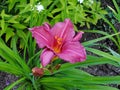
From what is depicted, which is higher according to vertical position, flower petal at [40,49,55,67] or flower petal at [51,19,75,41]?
flower petal at [51,19,75,41]

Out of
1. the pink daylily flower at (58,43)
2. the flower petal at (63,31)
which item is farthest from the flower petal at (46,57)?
the flower petal at (63,31)

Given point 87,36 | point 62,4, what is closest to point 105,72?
point 87,36

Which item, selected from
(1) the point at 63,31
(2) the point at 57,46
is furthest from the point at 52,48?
(1) the point at 63,31

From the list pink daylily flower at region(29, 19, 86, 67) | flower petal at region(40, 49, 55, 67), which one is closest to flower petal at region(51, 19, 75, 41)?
pink daylily flower at region(29, 19, 86, 67)

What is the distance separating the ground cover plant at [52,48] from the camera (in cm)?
177

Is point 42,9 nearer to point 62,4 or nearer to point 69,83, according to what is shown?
point 62,4

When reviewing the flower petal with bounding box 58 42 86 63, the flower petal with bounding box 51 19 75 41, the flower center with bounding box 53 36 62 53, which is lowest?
the flower petal with bounding box 58 42 86 63

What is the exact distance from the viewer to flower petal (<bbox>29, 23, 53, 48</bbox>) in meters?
1.72

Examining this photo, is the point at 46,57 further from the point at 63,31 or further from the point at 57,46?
the point at 63,31

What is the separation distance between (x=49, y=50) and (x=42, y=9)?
2.18 ft

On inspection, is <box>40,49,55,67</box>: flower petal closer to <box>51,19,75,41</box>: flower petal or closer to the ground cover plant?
the ground cover plant

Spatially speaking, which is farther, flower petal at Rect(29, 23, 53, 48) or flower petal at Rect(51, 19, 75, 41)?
flower petal at Rect(51, 19, 75, 41)

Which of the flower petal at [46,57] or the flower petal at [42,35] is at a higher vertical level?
the flower petal at [42,35]

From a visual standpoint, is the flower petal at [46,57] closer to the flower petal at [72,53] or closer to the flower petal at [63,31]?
the flower petal at [72,53]
